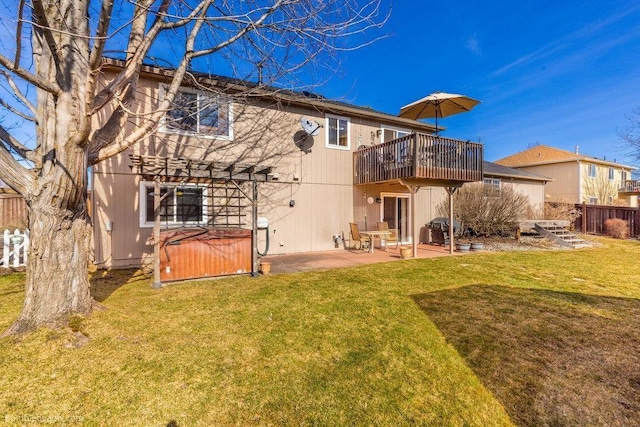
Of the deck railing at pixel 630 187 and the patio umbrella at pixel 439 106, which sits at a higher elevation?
the patio umbrella at pixel 439 106

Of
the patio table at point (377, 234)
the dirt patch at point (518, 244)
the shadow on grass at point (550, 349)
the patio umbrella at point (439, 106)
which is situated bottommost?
the shadow on grass at point (550, 349)

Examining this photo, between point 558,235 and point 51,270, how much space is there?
16410 millimetres

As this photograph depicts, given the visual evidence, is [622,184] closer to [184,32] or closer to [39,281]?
[184,32]

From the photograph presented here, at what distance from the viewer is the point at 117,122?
4477 mm

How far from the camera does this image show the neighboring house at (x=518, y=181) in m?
15.8

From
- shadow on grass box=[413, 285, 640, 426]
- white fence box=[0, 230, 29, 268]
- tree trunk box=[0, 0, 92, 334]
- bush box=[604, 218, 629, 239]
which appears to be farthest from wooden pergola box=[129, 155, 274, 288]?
bush box=[604, 218, 629, 239]

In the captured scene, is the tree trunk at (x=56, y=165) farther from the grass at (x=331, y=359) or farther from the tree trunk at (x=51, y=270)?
the grass at (x=331, y=359)

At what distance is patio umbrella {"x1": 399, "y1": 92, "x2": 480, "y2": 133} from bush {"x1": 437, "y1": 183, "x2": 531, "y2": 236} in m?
3.68

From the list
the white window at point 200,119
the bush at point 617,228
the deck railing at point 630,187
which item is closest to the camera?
the white window at point 200,119

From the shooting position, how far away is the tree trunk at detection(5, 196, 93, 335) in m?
3.53

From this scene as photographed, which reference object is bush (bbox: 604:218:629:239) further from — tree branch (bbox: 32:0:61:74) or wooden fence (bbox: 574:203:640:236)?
tree branch (bbox: 32:0:61:74)

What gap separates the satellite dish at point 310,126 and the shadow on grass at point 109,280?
21.9ft

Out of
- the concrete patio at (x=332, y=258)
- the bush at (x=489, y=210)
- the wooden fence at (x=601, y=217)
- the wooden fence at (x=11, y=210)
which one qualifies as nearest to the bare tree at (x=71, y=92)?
the concrete patio at (x=332, y=258)

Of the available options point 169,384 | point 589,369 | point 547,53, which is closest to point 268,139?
point 169,384
